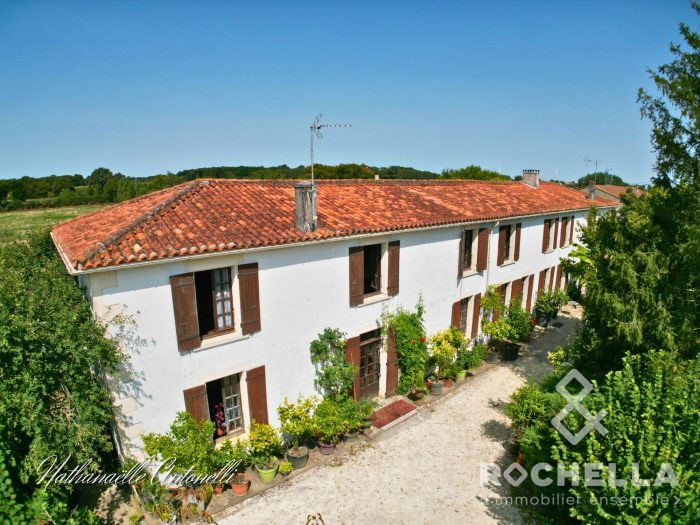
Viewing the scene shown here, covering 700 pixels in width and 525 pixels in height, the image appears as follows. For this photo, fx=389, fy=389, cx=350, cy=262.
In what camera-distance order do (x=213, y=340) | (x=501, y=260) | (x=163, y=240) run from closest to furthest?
1. (x=163, y=240)
2. (x=213, y=340)
3. (x=501, y=260)

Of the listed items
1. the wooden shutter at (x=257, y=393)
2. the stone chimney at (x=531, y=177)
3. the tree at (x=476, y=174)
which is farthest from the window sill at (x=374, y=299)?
the tree at (x=476, y=174)

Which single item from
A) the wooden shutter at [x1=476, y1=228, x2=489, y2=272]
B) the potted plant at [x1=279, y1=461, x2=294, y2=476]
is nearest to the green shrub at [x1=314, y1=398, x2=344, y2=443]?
the potted plant at [x1=279, y1=461, x2=294, y2=476]

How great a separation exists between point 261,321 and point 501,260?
11.7 m

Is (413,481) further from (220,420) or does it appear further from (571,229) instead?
(571,229)

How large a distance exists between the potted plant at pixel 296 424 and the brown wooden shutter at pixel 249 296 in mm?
2237

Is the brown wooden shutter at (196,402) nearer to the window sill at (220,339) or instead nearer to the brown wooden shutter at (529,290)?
the window sill at (220,339)

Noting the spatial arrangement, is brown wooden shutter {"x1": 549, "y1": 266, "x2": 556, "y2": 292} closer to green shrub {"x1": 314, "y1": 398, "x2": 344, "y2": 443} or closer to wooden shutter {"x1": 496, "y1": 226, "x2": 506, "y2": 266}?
wooden shutter {"x1": 496, "y1": 226, "x2": 506, "y2": 266}

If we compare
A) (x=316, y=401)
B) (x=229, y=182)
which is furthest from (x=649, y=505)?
(x=229, y=182)

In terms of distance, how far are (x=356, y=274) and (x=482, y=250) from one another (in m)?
6.66

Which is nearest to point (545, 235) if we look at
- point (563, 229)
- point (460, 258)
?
point (563, 229)

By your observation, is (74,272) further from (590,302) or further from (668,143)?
(668,143)

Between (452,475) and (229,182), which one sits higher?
(229,182)

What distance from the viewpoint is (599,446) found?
6090 millimetres

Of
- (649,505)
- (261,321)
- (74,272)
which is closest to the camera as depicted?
(649,505)
